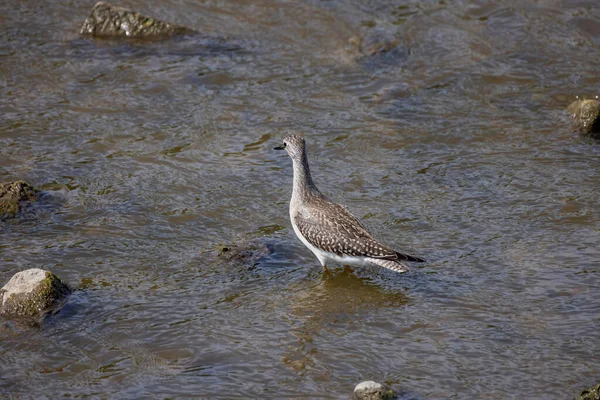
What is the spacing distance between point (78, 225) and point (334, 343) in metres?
4.20

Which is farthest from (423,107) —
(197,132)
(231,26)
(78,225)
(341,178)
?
(78,225)

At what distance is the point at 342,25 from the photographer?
17.2 meters

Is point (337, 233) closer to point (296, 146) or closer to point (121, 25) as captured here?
point (296, 146)

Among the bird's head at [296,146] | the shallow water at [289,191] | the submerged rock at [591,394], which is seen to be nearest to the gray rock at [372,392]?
the shallow water at [289,191]

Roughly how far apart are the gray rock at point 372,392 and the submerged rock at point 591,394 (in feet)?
5.54

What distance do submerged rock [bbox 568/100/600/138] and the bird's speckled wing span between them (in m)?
4.69

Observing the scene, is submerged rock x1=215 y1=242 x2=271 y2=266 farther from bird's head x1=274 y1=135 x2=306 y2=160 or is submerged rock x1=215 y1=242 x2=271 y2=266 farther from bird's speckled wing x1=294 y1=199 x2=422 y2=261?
bird's head x1=274 y1=135 x2=306 y2=160

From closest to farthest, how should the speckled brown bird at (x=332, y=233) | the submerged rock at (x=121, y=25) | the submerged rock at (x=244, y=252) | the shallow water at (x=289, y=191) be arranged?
the shallow water at (x=289, y=191) < the speckled brown bird at (x=332, y=233) < the submerged rock at (x=244, y=252) < the submerged rock at (x=121, y=25)

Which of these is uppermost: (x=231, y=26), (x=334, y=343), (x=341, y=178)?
(x=231, y=26)

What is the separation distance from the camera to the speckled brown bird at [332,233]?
10.2 m

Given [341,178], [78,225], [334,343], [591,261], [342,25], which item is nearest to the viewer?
[334,343]

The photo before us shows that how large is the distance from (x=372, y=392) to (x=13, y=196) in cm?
605

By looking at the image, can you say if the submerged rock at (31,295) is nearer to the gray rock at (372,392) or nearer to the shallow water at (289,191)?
the shallow water at (289,191)

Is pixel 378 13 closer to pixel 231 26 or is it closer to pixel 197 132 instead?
pixel 231 26
